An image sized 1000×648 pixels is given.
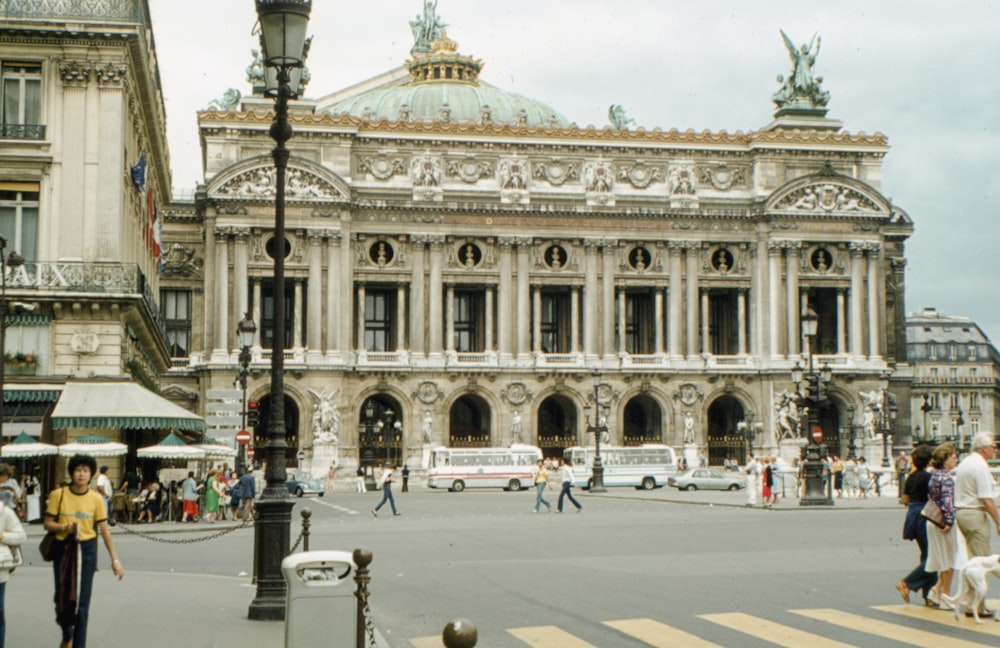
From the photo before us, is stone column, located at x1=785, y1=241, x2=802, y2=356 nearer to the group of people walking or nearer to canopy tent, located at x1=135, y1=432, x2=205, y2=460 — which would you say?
canopy tent, located at x1=135, y1=432, x2=205, y2=460

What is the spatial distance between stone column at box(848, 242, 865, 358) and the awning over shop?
179 ft

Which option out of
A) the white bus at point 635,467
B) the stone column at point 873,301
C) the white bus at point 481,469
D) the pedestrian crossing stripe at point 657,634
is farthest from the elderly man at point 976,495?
the stone column at point 873,301

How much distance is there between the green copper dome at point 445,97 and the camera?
93938 mm

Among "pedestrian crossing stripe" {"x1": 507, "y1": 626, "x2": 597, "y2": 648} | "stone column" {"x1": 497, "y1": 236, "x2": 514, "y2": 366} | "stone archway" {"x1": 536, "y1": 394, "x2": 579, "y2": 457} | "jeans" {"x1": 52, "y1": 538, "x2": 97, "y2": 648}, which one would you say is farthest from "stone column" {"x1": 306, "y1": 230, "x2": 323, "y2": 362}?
"jeans" {"x1": 52, "y1": 538, "x2": 97, "y2": 648}

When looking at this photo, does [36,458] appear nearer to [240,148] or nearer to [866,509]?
[866,509]

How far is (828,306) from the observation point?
8644 centimetres

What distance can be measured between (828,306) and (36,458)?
195 ft

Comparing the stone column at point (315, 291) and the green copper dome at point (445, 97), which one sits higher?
the green copper dome at point (445, 97)

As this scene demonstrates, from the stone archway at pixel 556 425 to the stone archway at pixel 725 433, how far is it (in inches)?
320

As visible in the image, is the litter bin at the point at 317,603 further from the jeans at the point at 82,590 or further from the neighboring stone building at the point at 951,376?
the neighboring stone building at the point at 951,376

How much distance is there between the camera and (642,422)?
8419 centimetres

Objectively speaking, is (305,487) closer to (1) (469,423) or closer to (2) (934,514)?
(1) (469,423)

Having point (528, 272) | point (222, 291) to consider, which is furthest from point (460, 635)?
point (528, 272)

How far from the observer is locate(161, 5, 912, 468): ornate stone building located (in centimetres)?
7644
